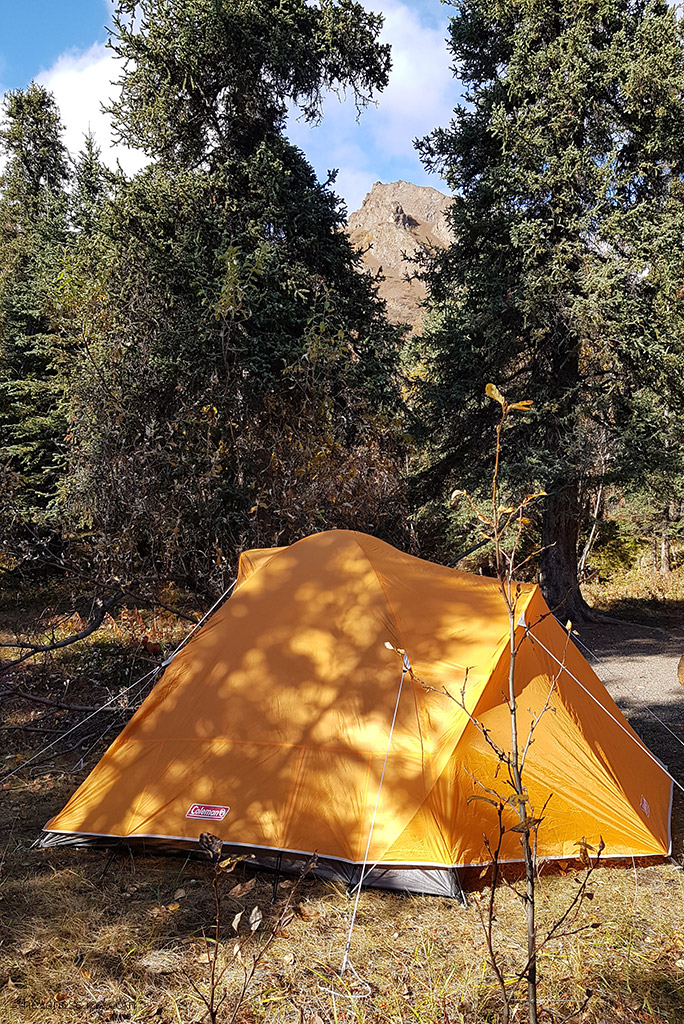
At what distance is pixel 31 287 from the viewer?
17266mm

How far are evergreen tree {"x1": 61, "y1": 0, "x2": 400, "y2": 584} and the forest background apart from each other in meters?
0.04

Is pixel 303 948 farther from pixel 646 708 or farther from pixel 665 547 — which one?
pixel 665 547

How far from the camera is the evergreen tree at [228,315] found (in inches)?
335

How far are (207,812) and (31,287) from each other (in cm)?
1646

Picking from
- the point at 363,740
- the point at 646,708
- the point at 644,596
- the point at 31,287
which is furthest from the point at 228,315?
the point at 644,596

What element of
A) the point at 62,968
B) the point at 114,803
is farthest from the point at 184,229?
the point at 62,968

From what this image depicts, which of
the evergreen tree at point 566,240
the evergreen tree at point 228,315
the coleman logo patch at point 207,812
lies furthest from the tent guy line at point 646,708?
the evergreen tree at point 228,315

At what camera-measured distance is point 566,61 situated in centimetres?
1051

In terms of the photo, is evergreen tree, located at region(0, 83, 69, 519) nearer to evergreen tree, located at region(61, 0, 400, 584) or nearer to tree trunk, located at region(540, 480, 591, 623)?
evergreen tree, located at region(61, 0, 400, 584)

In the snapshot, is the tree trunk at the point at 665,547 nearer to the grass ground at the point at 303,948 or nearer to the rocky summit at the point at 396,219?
the grass ground at the point at 303,948

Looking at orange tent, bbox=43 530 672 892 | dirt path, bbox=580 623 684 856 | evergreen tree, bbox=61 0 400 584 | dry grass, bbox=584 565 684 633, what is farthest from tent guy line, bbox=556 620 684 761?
dry grass, bbox=584 565 684 633

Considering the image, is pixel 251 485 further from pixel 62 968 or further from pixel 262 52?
pixel 262 52

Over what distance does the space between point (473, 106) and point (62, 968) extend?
12.8 m

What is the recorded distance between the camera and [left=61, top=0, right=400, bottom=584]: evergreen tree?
8.50 m
